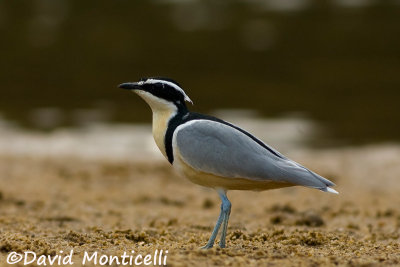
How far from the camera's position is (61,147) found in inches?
507

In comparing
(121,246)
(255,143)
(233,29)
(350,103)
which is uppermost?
(233,29)

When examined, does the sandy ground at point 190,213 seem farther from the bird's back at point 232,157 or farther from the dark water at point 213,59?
the dark water at point 213,59

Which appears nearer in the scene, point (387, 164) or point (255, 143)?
point (255, 143)

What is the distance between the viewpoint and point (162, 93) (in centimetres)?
589

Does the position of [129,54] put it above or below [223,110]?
above

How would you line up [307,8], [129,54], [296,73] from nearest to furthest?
1. [296,73]
2. [129,54]
3. [307,8]

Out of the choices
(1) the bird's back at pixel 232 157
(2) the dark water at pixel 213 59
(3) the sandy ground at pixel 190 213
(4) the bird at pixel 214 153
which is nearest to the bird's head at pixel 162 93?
(4) the bird at pixel 214 153

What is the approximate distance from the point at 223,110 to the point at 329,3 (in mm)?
15603

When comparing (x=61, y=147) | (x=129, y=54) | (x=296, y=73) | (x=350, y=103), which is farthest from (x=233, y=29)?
(x=61, y=147)

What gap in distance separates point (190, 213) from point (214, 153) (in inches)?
123

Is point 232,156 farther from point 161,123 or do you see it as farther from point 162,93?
point 162,93

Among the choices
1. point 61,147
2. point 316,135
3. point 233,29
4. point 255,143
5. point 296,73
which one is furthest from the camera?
point 233,29

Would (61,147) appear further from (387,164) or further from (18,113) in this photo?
(387,164)

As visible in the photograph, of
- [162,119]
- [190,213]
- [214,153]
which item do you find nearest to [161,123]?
[162,119]
